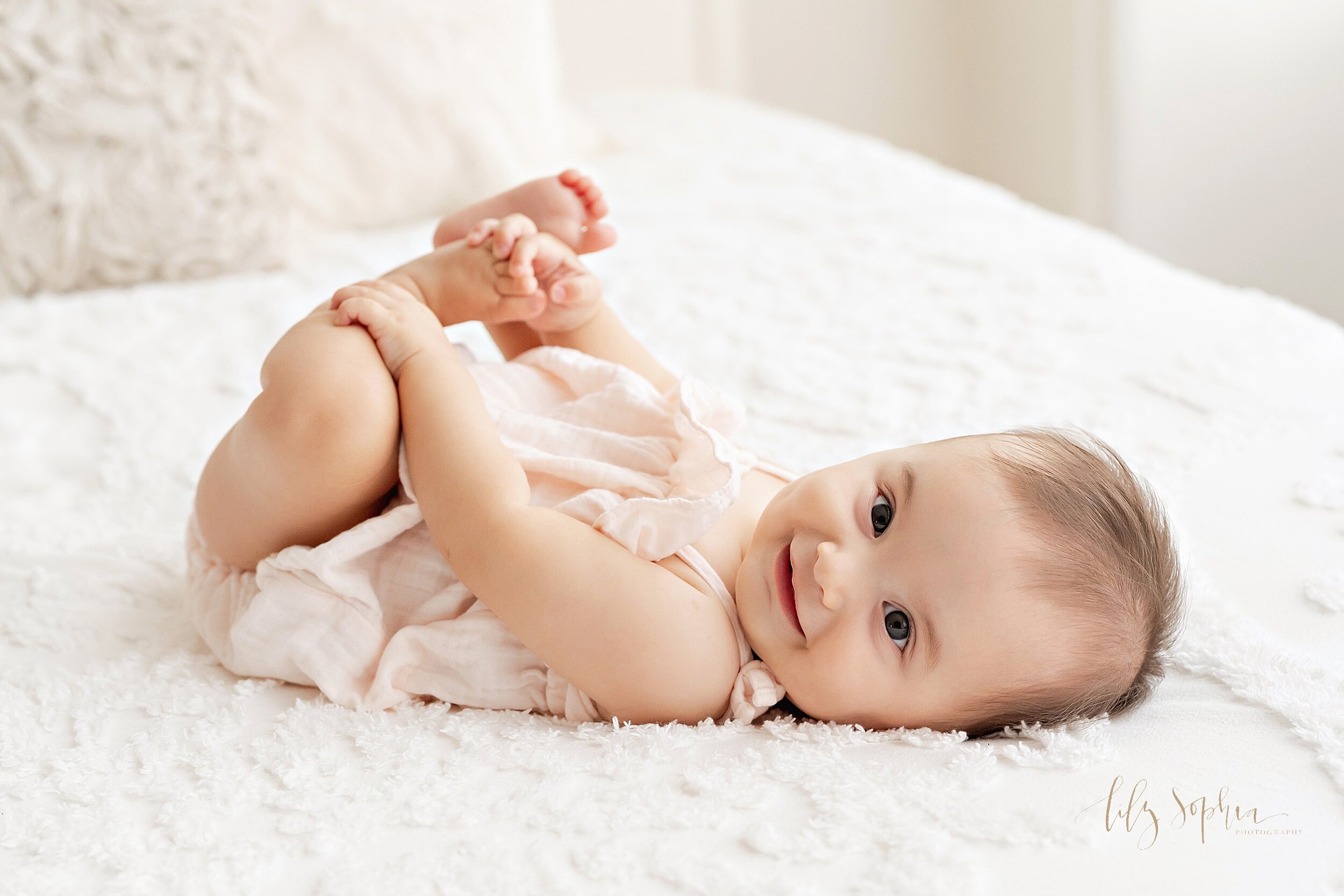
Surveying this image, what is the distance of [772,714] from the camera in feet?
3.11

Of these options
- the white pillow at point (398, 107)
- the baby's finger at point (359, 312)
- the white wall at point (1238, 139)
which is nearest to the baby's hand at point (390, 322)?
the baby's finger at point (359, 312)

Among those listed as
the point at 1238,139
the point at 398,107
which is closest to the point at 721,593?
the point at 398,107

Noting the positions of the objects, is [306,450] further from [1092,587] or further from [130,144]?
[130,144]

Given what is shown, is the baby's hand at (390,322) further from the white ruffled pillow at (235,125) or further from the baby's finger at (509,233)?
the white ruffled pillow at (235,125)

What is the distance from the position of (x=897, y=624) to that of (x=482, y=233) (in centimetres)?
52

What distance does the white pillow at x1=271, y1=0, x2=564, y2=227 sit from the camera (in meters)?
1.77

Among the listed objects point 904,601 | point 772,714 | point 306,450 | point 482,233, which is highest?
point 482,233

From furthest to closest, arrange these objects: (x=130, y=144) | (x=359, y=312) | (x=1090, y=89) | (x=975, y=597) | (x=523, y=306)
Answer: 1. (x=1090, y=89)
2. (x=130, y=144)
3. (x=523, y=306)
4. (x=359, y=312)
5. (x=975, y=597)

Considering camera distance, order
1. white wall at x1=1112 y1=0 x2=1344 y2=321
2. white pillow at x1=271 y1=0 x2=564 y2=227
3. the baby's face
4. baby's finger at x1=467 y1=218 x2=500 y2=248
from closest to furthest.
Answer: the baby's face → baby's finger at x1=467 y1=218 x2=500 y2=248 → white pillow at x1=271 y1=0 x2=564 y2=227 → white wall at x1=1112 y1=0 x2=1344 y2=321

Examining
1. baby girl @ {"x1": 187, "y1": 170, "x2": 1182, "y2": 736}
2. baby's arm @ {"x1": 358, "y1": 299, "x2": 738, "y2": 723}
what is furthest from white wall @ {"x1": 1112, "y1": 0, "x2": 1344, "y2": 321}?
baby's arm @ {"x1": 358, "y1": 299, "x2": 738, "y2": 723}

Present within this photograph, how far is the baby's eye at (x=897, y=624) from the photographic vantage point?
0.89 meters

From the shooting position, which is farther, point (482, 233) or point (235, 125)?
point (235, 125)

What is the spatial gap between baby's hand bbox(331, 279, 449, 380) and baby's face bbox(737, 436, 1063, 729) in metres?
0.35
